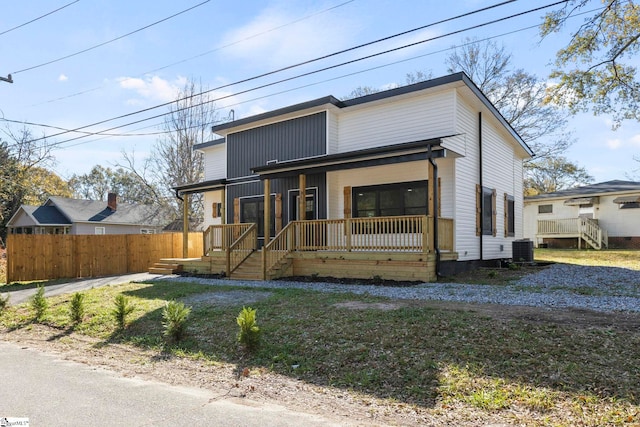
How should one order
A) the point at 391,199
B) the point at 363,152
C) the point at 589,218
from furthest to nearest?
the point at 589,218 < the point at 391,199 < the point at 363,152

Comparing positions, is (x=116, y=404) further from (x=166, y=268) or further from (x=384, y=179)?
(x=166, y=268)

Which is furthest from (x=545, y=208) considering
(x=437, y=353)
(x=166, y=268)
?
(x=437, y=353)

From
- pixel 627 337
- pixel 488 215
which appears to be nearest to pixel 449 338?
pixel 627 337

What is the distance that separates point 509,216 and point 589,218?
11465mm

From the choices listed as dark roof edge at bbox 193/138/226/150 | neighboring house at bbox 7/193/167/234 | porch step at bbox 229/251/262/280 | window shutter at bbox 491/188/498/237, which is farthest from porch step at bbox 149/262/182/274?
neighboring house at bbox 7/193/167/234

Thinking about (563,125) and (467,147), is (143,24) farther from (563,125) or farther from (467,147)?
(563,125)

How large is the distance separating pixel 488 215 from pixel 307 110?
7.32 metres

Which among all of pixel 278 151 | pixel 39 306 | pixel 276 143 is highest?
pixel 276 143

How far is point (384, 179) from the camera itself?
13.2m

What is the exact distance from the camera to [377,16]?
30.4 ft

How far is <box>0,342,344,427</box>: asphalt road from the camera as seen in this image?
364 centimetres

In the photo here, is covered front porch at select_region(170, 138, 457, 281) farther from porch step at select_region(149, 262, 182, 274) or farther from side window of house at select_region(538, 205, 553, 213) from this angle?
side window of house at select_region(538, 205, 553, 213)

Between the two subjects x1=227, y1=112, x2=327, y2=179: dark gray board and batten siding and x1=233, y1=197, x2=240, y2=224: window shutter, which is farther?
x1=233, y1=197, x2=240, y2=224: window shutter

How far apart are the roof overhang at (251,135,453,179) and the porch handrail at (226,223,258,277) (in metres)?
1.98
